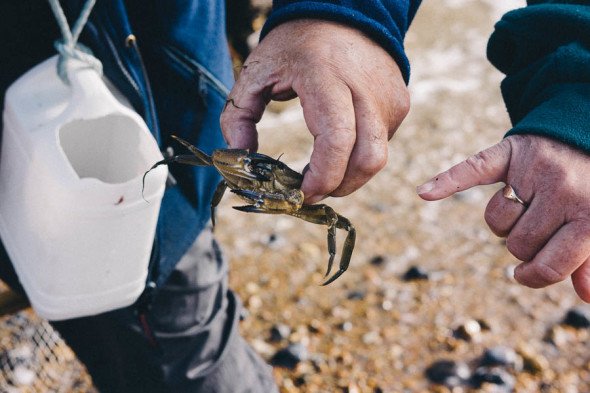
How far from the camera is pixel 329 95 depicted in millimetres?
1389

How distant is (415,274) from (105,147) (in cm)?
264

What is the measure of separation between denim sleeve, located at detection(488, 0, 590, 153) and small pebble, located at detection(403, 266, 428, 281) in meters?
2.06

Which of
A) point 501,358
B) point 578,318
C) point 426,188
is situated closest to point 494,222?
point 426,188

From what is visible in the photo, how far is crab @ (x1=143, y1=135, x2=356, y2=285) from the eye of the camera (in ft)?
5.22

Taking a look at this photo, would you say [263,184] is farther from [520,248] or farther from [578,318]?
[578,318]

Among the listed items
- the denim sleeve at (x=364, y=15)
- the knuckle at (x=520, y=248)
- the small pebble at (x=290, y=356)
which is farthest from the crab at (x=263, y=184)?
the small pebble at (x=290, y=356)

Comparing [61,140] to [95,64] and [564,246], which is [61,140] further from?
[564,246]

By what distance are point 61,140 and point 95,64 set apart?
Answer: 292 mm

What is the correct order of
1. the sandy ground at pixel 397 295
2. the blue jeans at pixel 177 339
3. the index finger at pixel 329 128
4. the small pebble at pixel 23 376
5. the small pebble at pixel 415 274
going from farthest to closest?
the small pebble at pixel 415 274, the sandy ground at pixel 397 295, the small pebble at pixel 23 376, the blue jeans at pixel 177 339, the index finger at pixel 329 128

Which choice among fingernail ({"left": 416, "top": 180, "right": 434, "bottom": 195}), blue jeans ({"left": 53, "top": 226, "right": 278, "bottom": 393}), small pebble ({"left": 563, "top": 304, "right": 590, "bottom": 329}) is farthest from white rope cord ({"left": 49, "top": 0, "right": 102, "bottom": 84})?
small pebble ({"left": 563, "top": 304, "right": 590, "bottom": 329})

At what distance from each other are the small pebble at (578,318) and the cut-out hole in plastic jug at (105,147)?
10.3 feet

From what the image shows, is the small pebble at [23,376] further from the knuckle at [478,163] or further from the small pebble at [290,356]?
the knuckle at [478,163]

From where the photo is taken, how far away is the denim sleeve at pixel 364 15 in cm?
155

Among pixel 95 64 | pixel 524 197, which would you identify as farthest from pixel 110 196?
pixel 524 197
